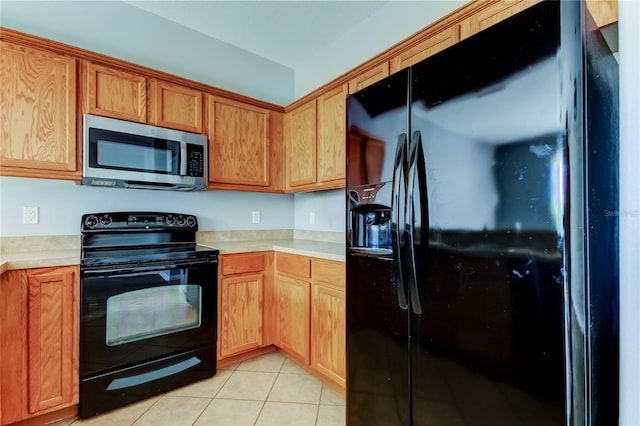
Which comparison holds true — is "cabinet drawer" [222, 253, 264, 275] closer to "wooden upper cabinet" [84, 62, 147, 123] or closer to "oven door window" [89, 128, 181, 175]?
"oven door window" [89, 128, 181, 175]

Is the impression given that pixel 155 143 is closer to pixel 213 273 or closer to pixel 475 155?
pixel 213 273

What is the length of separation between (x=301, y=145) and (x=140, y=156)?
3.96 feet

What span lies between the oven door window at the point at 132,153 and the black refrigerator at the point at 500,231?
4.95 ft

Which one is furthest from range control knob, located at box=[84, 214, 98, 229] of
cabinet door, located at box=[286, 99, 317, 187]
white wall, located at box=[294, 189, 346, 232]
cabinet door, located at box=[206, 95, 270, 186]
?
white wall, located at box=[294, 189, 346, 232]

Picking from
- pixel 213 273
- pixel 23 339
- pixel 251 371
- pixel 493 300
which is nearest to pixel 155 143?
pixel 213 273

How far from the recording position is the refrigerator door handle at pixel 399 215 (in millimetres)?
1170

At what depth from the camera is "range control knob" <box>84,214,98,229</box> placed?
6.64ft

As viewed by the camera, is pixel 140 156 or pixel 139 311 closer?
pixel 139 311

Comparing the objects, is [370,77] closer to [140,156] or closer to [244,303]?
[140,156]

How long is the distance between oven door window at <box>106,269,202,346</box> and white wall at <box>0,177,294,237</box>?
0.68 meters

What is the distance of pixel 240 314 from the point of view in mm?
2273

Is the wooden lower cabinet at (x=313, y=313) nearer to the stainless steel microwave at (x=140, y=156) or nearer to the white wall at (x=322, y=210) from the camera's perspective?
the white wall at (x=322, y=210)

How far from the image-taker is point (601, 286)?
3.23 ft

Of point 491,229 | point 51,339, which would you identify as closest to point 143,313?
point 51,339
